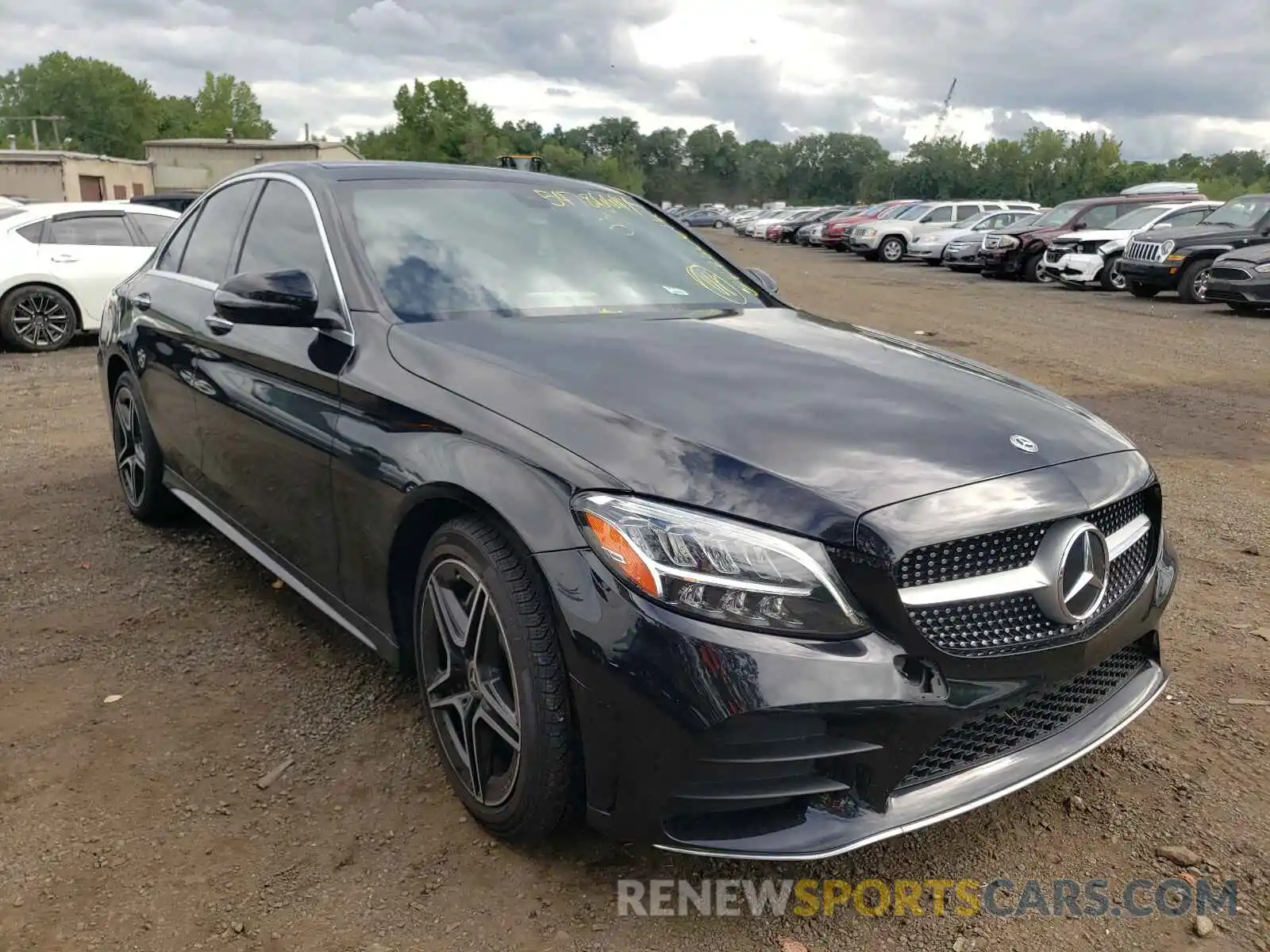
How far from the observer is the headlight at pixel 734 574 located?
202 cm

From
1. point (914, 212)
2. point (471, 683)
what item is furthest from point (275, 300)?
point (914, 212)

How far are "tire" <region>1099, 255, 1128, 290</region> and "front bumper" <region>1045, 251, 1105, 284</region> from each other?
0.06 metres

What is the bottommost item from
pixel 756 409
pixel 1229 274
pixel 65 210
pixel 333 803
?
pixel 333 803

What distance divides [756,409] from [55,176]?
46.6 meters

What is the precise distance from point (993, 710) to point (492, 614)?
1.11m

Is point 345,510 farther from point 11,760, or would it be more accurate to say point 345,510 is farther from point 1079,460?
point 1079,460

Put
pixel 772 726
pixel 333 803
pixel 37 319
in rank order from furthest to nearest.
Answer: pixel 37 319 → pixel 333 803 → pixel 772 726

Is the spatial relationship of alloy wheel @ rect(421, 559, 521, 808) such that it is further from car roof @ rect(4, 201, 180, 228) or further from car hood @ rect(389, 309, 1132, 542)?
car roof @ rect(4, 201, 180, 228)

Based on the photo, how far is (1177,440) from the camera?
21.9ft

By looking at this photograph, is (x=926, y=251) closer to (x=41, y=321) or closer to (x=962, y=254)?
(x=962, y=254)

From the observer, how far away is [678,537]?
6.79ft

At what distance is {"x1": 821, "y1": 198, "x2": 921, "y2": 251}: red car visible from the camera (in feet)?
104

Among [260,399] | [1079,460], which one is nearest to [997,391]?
[1079,460]

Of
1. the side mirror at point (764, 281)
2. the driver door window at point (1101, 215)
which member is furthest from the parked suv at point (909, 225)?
the side mirror at point (764, 281)
